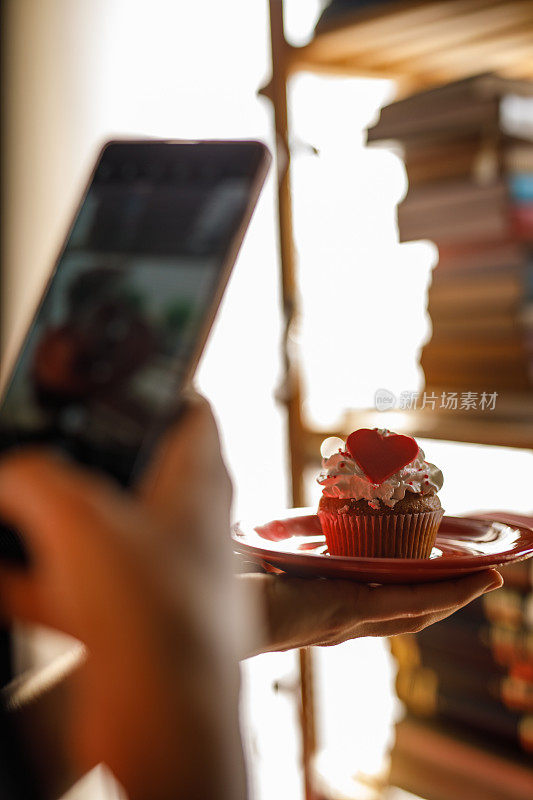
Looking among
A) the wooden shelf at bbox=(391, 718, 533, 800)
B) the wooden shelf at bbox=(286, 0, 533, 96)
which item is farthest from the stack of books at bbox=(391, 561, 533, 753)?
the wooden shelf at bbox=(286, 0, 533, 96)

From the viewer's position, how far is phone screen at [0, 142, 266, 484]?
0.40 meters

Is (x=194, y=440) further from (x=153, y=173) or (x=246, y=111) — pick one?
(x=246, y=111)

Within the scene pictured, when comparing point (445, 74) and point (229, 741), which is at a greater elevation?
point (445, 74)

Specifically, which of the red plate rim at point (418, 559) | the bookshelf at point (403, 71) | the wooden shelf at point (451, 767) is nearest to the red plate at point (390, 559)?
the red plate rim at point (418, 559)

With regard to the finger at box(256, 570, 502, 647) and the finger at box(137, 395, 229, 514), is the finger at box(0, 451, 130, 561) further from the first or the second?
the finger at box(256, 570, 502, 647)

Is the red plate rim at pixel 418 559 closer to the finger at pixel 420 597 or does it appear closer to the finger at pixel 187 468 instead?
the finger at pixel 420 597

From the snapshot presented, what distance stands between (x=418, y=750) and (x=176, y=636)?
1018mm

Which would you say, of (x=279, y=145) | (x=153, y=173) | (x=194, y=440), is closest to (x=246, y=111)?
(x=279, y=145)

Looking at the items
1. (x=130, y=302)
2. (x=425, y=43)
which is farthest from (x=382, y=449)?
(x=425, y=43)

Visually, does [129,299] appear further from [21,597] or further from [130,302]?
[21,597]

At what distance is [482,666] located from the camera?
113 centimetres

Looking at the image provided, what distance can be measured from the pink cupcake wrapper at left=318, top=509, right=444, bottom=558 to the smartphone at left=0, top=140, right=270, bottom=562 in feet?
1.03

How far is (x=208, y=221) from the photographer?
44cm

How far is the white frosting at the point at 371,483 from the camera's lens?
713mm
